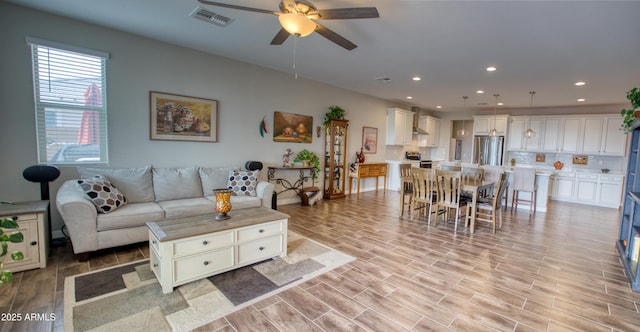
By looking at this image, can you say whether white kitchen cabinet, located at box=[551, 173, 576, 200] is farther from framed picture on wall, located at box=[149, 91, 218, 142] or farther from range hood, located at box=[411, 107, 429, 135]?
framed picture on wall, located at box=[149, 91, 218, 142]

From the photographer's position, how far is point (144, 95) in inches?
161

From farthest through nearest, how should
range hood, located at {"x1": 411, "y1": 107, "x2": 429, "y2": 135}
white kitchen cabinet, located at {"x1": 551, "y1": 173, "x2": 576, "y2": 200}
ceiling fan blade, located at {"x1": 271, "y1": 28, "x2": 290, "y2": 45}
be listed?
1. range hood, located at {"x1": 411, "y1": 107, "x2": 429, "y2": 135}
2. white kitchen cabinet, located at {"x1": 551, "y1": 173, "x2": 576, "y2": 200}
3. ceiling fan blade, located at {"x1": 271, "y1": 28, "x2": 290, "y2": 45}

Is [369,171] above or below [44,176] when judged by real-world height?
below

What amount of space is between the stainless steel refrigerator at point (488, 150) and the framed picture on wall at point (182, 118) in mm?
8016

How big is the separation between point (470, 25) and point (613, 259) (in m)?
3.45

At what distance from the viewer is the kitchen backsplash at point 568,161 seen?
7442 mm

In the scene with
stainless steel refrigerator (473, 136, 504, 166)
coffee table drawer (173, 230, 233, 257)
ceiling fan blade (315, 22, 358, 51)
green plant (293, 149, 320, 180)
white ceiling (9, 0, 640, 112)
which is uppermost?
white ceiling (9, 0, 640, 112)

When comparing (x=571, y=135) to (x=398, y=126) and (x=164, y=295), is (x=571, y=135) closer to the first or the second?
(x=398, y=126)

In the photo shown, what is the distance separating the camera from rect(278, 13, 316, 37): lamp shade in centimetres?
248

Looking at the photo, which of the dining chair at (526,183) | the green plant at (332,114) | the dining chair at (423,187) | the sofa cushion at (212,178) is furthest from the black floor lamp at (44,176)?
the dining chair at (526,183)

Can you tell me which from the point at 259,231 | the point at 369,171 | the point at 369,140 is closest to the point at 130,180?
the point at 259,231

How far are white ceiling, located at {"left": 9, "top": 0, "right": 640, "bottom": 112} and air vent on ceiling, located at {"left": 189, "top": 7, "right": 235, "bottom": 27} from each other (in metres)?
0.09

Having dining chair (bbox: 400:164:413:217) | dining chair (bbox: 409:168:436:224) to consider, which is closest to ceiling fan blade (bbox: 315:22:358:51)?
dining chair (bbox: 409:168:436:224)

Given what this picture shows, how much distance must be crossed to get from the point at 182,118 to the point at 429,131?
→ 7965mm
